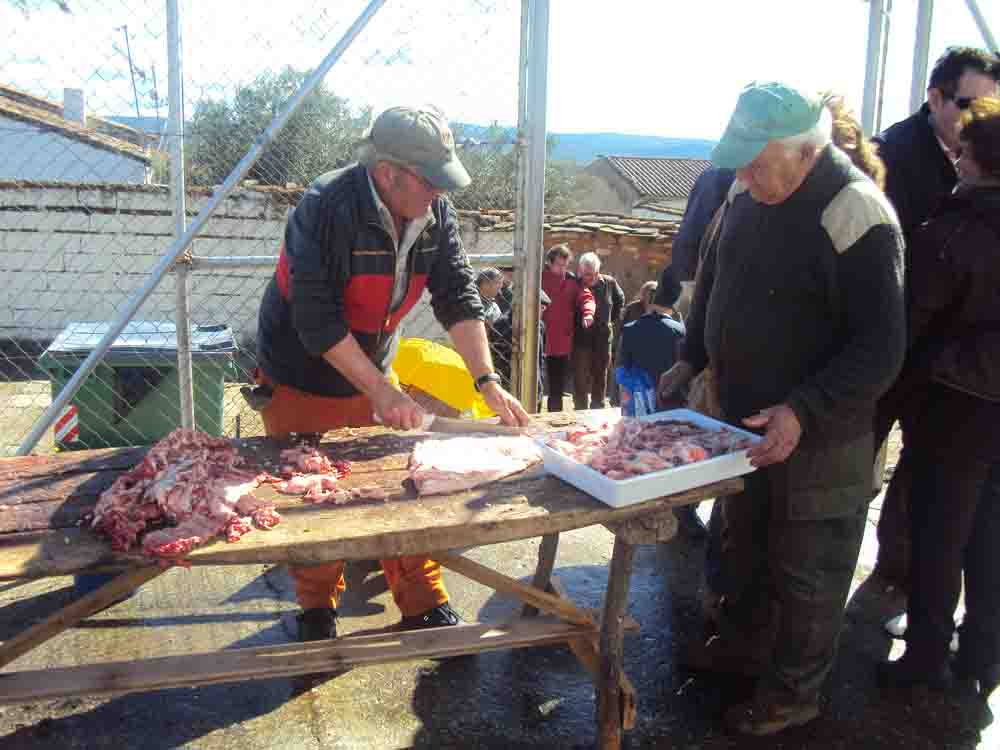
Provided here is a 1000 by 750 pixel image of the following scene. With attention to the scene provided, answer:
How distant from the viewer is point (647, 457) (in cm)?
272

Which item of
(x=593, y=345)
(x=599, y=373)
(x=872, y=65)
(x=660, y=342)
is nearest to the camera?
(x=660, y=342)

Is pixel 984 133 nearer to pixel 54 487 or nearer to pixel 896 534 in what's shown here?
pixel 896 534

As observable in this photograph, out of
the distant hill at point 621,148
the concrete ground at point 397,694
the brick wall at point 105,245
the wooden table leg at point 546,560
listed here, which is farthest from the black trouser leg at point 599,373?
the distant hill at point 621,148

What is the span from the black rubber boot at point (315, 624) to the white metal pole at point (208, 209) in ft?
5.28

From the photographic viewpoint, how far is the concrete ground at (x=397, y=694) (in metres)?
3.01

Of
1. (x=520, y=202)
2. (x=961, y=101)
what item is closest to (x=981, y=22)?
(x=961, y=101)

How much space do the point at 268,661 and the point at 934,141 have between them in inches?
145

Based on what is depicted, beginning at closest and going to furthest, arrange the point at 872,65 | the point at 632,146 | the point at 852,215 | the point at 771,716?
the point at 852,215, the point at 771,716, the point at 872,65, the point at 632,146

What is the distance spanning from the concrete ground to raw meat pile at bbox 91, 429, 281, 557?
1.05 meters

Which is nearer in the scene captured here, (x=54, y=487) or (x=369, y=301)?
(x=54, y=487)

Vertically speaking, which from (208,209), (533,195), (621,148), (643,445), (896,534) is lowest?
(896,534)

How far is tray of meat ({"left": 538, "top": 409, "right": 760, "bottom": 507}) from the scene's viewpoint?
2590 millimetres

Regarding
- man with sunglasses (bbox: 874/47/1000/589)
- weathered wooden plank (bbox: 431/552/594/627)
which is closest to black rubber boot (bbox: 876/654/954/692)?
man with sunglasses (bbox: 874/47/1000/589)

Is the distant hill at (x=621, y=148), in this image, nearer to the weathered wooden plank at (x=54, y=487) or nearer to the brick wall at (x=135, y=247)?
the brick wall at (x=135, y=247)
